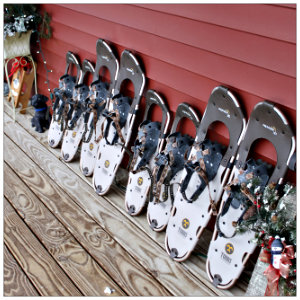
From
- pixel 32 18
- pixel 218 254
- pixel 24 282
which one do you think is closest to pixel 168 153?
pixel 218 254

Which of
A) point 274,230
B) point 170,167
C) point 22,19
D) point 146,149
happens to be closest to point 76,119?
point 146,149

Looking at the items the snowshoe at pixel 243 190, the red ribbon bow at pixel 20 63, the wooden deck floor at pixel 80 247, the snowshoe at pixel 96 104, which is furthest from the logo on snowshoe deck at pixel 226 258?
the red ribbon bow at pixel 20 63

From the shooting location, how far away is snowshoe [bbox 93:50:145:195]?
256cm

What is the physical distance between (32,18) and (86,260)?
2231 millimetres

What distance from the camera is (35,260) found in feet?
7.38

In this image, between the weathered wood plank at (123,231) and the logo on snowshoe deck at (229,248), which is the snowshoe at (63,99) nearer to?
the weathered wood plank at (123,231)

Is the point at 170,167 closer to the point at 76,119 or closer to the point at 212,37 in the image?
the point at 212,37

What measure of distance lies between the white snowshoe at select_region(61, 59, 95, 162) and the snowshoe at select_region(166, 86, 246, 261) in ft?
3.86

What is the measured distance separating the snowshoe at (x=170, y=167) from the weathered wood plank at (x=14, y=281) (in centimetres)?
83

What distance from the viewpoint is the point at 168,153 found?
7.47 feet

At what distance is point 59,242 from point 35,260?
18 centimetres

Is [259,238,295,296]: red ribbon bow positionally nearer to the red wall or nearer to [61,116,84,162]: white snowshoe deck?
the red wall

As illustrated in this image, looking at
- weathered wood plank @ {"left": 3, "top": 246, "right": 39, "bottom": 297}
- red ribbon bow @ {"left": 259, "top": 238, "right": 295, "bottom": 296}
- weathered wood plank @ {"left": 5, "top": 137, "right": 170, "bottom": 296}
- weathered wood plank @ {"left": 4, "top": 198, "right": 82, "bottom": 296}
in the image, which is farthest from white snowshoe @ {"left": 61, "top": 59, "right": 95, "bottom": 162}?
red ribbon bow @ {"left": 259, "top": 238, "right": 295, "bottom": 296}

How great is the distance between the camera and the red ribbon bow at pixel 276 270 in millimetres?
1617
